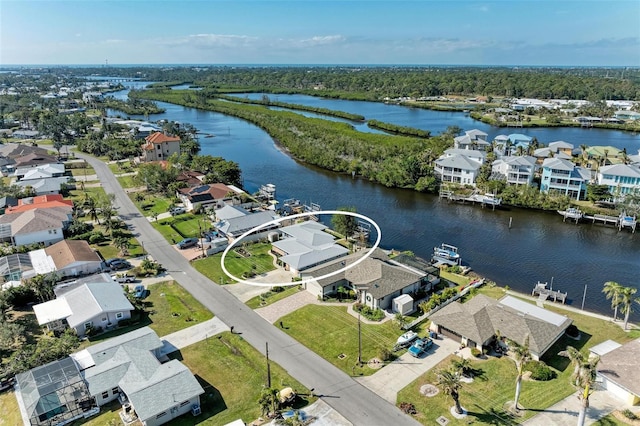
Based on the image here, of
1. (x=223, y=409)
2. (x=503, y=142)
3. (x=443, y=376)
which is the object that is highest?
(x=503, y=142)

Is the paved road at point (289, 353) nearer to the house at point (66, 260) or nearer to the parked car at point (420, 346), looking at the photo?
the parked car at point (420, 346)

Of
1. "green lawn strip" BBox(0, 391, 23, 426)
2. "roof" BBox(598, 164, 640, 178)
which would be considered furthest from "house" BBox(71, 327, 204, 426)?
"roof" BBox(598, 164, 640, 178)

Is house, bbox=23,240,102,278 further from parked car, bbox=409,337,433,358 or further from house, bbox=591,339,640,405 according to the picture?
house, bbox=591,339,640,405

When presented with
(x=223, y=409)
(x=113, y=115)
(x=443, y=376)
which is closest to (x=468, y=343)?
(x=443, y=376)

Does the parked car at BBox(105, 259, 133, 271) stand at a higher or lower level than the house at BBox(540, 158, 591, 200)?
lower

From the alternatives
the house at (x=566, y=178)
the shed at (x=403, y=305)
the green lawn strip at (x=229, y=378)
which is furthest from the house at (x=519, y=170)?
the green lawn strip at (x=229, y=378)

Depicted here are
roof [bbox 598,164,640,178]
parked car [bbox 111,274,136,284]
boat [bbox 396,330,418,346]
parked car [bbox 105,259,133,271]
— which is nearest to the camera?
boat [bbox 396,330,418,346]

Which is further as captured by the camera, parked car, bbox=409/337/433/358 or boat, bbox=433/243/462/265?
boat, bbox=433/243/462/265

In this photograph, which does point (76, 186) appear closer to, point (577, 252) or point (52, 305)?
point (52, 305)
